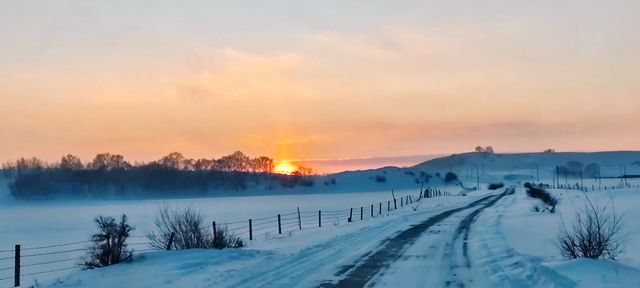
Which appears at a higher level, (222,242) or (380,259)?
(222,242)

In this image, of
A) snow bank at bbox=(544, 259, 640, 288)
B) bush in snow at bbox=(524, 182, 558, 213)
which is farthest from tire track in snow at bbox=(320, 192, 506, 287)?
bush in snow at bbox=(524, 182, 558, 213)

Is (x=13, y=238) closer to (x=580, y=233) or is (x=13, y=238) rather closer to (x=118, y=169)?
(x=580, y=233)

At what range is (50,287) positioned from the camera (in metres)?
14.7

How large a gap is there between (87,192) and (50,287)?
577 ft

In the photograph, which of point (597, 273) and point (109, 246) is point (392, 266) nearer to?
point (597, 273)

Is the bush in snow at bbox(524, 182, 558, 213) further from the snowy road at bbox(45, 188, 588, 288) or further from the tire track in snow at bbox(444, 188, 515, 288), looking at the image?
the snowy road at bbox(45, 188, 588, 288)

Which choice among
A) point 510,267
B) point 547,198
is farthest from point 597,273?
point 547,198

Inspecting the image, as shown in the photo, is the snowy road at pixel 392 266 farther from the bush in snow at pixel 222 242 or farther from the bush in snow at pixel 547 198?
the bush in snow at pixel 547 198

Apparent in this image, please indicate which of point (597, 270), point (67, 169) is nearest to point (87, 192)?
point (67, 169)

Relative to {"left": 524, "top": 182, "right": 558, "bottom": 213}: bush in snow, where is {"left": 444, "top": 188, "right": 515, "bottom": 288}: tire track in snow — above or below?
below

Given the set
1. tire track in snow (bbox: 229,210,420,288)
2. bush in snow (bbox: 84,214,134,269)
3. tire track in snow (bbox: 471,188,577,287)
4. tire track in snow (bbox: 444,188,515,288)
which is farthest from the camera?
bush in snow (bbox: 84,214,134,269)

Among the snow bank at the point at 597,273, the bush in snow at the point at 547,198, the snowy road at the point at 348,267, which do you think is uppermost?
the bush in snow at the point at 547,198

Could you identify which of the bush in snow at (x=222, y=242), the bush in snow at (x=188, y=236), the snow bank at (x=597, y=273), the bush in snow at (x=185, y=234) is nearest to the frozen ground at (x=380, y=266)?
the snow bank at (x=597, y=273)

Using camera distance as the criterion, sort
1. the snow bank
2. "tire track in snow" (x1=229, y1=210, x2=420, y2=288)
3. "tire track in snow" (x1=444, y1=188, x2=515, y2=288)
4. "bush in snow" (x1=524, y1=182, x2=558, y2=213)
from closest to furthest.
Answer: the snow bank
"tire track in snow" (x1=444, y1=188, x2=515, y2=288)
"tire track in snow" (x1=229, y1=210, x2=420, y2=288)
"bush in snow" (x1=524, y1=182, x2=558, y2=213)
